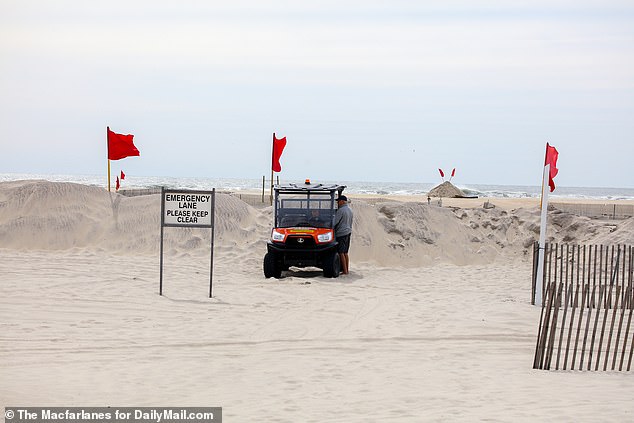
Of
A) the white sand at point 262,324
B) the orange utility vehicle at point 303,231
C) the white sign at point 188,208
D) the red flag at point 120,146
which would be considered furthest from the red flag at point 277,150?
the white sign at point 188,208

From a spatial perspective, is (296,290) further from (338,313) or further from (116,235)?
(116,235)

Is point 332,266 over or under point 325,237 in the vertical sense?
under

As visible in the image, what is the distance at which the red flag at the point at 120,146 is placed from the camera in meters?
21.8

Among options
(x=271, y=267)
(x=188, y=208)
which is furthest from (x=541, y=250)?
(x=188, y=208)

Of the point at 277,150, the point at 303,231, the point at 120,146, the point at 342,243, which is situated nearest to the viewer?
the point at 303,231

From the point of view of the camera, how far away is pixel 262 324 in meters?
10.9

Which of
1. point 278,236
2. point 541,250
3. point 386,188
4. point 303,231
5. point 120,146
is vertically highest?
point 120,146

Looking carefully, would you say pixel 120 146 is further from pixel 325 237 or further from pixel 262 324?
pixel 262 324

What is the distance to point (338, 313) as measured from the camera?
39.1 feet

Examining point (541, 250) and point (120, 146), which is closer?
point (541, 250)

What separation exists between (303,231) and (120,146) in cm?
842

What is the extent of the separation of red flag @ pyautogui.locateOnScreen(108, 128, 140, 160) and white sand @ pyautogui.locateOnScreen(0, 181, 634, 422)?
1255 millimetres

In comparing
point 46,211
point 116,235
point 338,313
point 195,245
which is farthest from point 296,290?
point 46,211

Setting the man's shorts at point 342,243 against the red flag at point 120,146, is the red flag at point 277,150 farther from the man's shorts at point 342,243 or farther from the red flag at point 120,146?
the man's shorts at point 342,243
